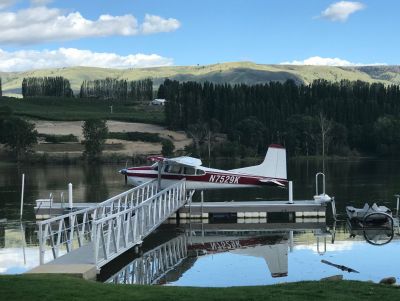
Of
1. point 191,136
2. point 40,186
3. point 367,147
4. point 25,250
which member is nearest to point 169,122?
point 191,136

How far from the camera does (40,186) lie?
50.6 meters

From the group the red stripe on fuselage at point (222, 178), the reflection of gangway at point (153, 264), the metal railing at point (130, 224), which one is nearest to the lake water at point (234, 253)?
the reflection of gangway at point (153, 264)

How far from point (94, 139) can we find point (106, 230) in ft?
233

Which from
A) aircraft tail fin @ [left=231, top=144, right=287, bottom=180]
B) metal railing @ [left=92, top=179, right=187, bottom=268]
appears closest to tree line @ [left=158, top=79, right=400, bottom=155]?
aircraft tail fin @ [left=231, top=144, right=287, bottom=180]

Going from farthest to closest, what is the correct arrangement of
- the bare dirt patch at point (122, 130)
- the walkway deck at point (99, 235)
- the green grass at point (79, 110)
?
the green grass at point (79, 110) → the bare dirt patch at point (122, 130) → the walkway deck at point (99, 235)

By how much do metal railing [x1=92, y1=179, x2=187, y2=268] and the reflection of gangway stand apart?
2.03 ft

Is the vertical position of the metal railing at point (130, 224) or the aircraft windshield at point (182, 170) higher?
the aircraft windshield at point (182, 170)

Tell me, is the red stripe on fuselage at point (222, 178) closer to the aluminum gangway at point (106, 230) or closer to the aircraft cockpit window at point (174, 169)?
the aircraft cockpit window at point (174, 169)

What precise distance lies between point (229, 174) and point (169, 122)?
90922mm

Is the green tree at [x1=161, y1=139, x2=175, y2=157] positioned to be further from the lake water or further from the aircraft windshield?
the aircraft windshield

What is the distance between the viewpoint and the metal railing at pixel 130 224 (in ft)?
54.5

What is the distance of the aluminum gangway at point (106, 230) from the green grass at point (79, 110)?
98390mm

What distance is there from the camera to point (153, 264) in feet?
64.7

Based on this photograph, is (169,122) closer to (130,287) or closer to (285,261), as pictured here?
(285,261)
